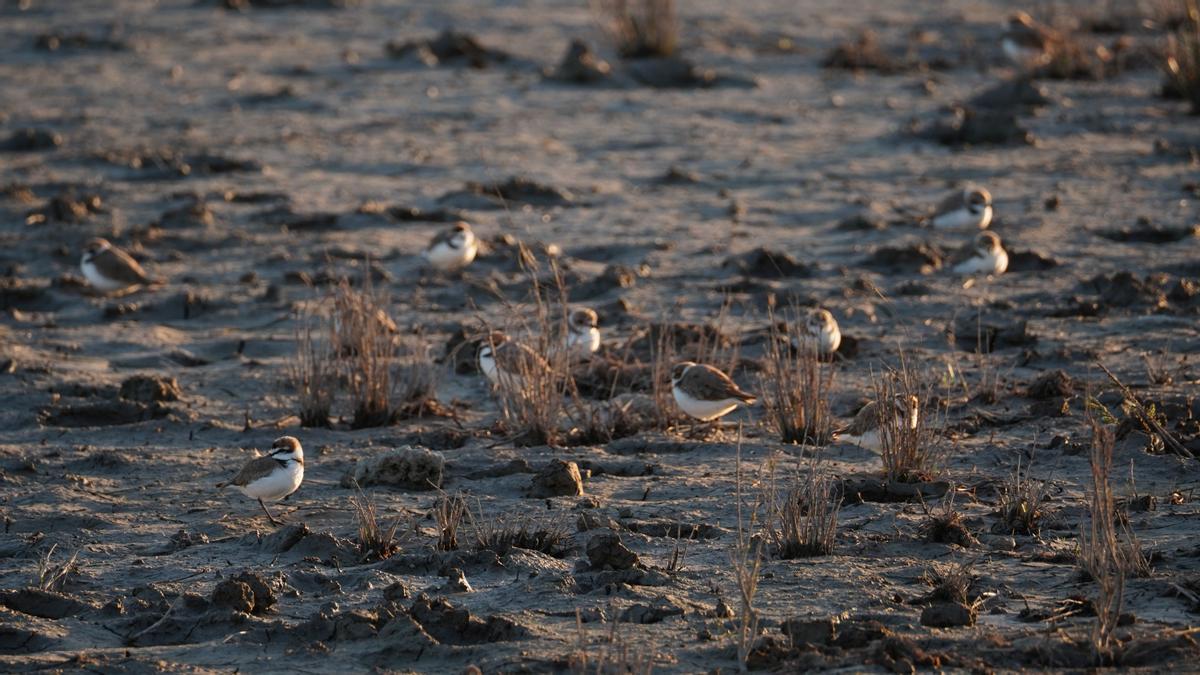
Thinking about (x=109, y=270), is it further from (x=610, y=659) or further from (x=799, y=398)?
(x=610, y=659)

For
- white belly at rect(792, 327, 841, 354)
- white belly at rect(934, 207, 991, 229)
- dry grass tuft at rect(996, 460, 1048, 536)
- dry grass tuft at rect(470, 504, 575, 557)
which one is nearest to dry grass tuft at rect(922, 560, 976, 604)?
dry grass tuft at rect(996, 460, 1048, 536)

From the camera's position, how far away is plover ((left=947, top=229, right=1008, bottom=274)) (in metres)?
11.1

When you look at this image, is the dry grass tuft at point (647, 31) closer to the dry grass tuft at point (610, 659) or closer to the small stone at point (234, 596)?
the small stone at point (234, 596)

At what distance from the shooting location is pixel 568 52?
17.9 meters

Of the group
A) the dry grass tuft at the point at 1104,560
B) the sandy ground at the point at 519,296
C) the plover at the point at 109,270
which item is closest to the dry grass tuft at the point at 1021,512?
the sandy ground at the point at 519,296

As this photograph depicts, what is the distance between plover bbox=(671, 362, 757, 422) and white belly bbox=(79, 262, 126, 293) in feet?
15.1

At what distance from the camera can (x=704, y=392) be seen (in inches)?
316

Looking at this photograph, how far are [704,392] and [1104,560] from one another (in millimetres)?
2939

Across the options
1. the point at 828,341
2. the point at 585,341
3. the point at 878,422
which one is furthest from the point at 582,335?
the point at 878,422

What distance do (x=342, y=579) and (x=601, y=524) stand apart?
112 cm

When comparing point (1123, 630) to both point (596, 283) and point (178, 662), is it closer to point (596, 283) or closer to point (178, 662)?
point (178, 662)

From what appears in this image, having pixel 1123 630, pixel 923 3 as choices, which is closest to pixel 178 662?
pixel 1123 630

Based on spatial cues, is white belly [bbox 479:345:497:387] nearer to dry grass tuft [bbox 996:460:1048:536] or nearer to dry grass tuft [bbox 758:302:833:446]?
dry grass tuft [bbox 758:302:833:446]

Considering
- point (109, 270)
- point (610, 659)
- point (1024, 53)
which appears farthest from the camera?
point (1024, 53)
